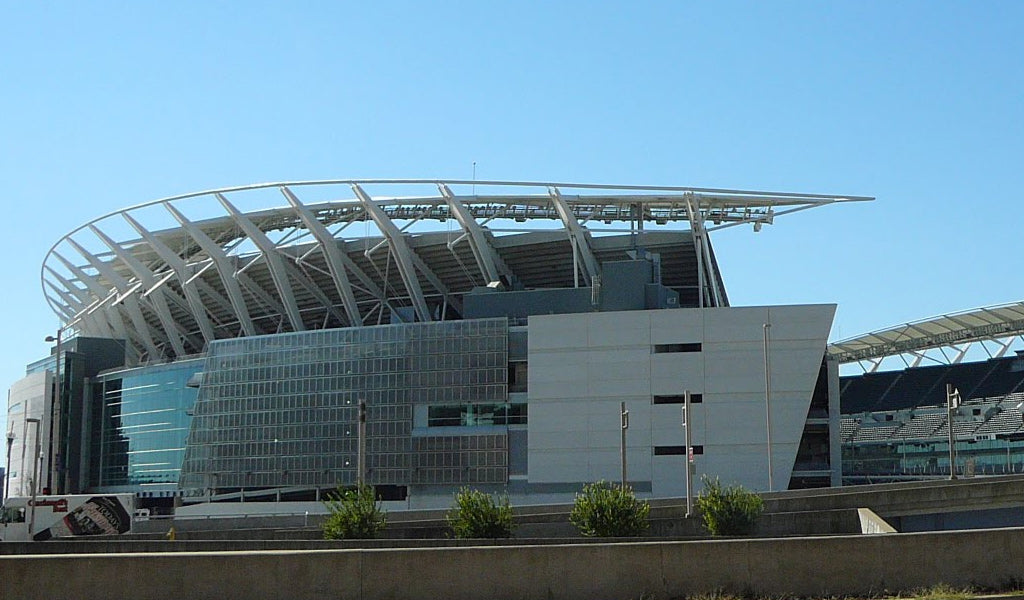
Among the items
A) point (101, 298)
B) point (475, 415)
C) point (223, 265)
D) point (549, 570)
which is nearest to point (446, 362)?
point (475, 415)

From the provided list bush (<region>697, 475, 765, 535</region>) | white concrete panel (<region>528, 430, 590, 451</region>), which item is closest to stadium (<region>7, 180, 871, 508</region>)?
white concrete panel (<region>528, 430, 590, 451</region>)

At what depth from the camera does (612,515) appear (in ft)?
107

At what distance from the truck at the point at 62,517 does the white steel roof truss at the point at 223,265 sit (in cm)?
2514

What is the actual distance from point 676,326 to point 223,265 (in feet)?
98.5

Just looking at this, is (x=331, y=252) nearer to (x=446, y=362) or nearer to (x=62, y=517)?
(x=446, y=362)

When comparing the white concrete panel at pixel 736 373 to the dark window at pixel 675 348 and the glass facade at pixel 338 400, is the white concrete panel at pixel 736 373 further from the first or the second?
the glass facade at pixel 338 400

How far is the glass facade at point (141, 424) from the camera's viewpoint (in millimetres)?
78938

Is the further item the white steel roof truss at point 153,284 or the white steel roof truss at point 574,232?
the white steel roof truss at point 153,284

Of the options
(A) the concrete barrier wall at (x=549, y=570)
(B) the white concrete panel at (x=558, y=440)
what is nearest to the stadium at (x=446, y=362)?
(B) the white concrete panel at (x=558, y=440)

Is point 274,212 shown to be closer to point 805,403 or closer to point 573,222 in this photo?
point 573,222

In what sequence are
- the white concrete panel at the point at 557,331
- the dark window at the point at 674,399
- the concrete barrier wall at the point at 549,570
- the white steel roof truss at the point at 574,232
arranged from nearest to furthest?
the concrete barrier wall at the point at 549,570
the dark window at the point at 674,399
the white concrete panel at the point at 557,331
the white steel roof truss at the point at 574,232

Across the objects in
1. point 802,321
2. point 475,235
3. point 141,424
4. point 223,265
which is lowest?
point 141,424

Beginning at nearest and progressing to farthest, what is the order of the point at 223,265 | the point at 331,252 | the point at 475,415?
the point at 475,415 → the point at 331,252 → the point at 223,265

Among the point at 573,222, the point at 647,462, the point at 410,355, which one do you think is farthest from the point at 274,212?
the point at 647,462
